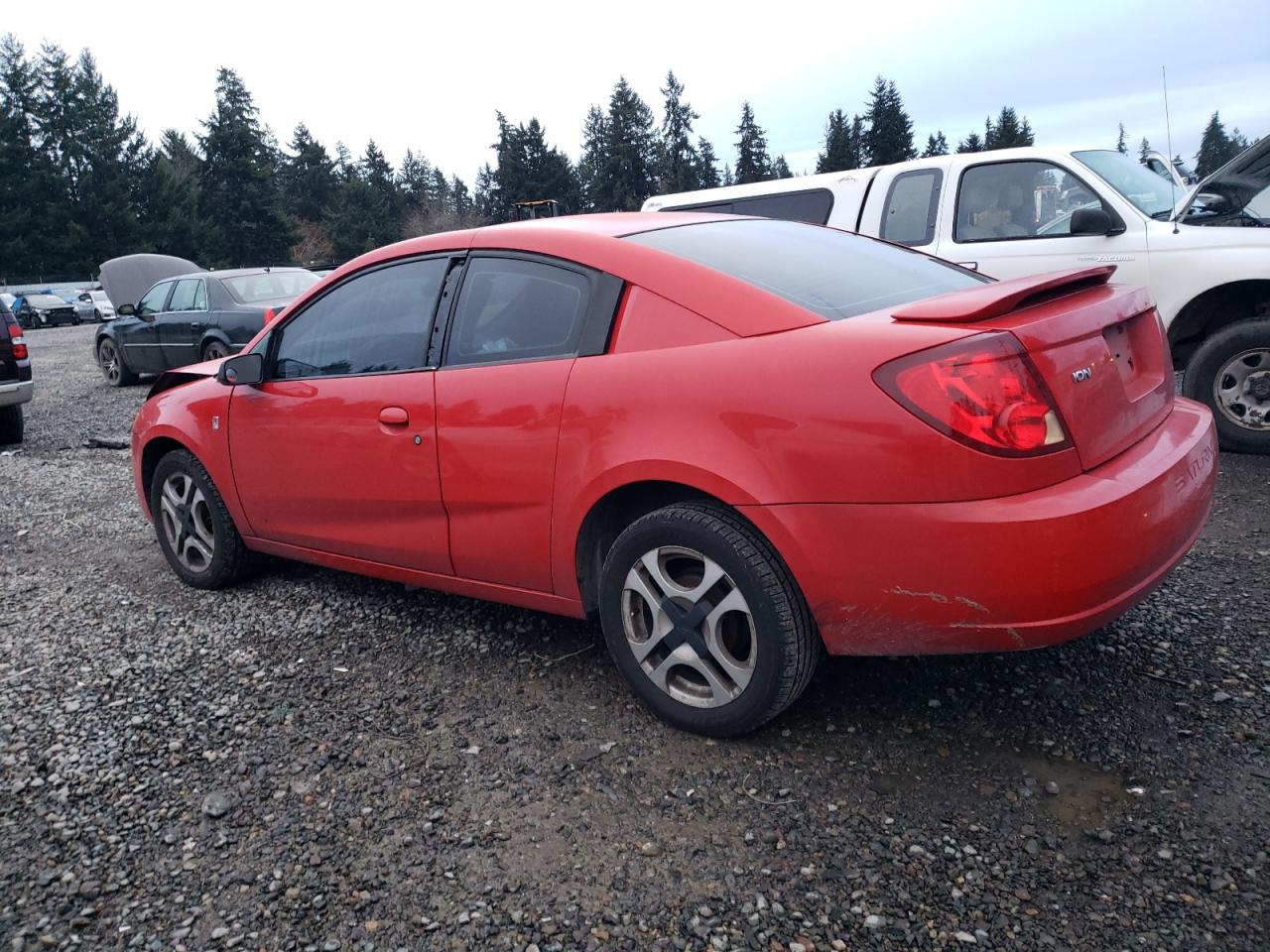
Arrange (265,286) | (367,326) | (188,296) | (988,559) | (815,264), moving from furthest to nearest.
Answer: (188,296)
(265,286)
(367,326)
(815,264)
(988,559)

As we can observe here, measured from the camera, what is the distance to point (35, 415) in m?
12.0

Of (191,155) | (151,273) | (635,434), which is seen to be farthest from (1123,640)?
(191,155)

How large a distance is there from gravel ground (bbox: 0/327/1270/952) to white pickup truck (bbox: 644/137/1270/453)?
221 centimetres

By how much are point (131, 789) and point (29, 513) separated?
14.9ft

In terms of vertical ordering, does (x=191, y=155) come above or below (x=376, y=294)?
above

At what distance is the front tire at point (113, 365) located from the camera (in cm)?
1420

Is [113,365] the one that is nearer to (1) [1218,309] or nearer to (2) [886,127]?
(1) [1218,309]

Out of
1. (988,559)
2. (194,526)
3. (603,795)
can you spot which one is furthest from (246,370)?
(988,559)

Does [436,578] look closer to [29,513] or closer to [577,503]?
[577,503]

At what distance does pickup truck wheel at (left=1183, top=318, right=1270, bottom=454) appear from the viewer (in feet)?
18.6

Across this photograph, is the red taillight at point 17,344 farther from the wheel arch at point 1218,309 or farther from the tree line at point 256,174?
the tree line at point 256,174

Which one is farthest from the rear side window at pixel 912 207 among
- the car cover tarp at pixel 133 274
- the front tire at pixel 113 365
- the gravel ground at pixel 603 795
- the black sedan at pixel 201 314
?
the car cover tarp at pixel 133 274

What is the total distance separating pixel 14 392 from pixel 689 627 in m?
8.99

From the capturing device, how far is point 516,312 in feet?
10.7
